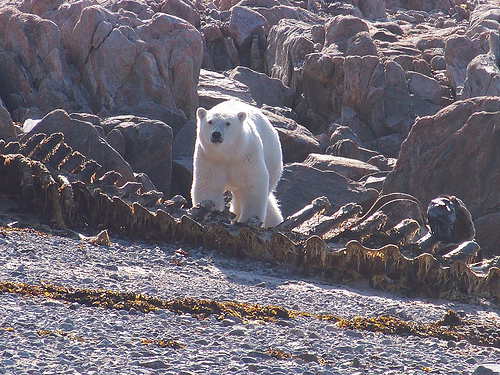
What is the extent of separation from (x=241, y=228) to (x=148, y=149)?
689 centimetres

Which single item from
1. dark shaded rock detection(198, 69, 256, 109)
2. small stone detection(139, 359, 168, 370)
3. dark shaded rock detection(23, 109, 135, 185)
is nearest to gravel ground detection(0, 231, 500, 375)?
small stone detection(139, 359, 168, 370)

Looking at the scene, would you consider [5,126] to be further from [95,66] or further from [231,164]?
[95,66]

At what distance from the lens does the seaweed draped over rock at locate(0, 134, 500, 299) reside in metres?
6.12

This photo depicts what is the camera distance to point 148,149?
1327 cm

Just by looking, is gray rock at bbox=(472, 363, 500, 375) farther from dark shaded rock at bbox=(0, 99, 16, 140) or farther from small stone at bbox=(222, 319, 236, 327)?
dark shaded rock at bbox=(0, 99, 16, 140)

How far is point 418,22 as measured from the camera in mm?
37781

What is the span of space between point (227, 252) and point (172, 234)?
622 mm

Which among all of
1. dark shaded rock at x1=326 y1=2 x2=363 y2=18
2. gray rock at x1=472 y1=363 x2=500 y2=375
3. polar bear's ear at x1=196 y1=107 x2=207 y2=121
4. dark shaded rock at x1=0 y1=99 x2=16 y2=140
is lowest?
gray rock at x1=472 y1=363 x2=500 y2=375

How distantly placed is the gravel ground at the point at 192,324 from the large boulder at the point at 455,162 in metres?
Result: 6.37

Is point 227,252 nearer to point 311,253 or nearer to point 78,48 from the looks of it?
point 311,253

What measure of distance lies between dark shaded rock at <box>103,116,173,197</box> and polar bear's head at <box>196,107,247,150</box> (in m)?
4.75

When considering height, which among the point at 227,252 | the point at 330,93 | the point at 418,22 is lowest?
the point at 227,252

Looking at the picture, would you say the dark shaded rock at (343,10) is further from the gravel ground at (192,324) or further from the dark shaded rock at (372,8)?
the gravel ground at (192,324)

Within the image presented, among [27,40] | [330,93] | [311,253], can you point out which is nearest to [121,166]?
[311,253]
